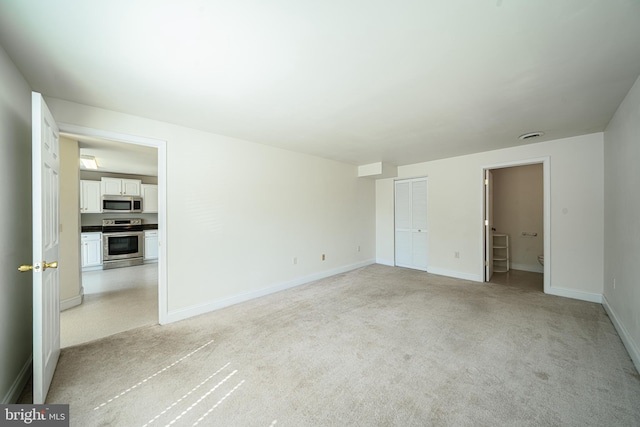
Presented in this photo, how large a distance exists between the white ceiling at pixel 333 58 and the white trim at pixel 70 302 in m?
2.63

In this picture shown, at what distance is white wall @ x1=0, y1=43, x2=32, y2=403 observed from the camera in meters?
1.55

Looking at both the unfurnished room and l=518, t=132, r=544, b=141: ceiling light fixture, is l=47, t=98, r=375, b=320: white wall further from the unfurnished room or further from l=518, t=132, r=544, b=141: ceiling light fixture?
l=518, t=132, r=544, b=141: ceiling light fixture

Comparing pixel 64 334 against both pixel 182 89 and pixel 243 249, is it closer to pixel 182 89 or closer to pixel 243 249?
pixel 243 249

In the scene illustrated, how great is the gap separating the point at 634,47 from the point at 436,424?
8.71ft

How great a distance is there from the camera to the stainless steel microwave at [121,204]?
5.57 meters

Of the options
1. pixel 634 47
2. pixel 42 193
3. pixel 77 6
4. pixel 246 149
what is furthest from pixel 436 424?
pixel 246 149

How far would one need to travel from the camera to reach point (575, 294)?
3.48 metres

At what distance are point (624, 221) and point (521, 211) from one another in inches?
130

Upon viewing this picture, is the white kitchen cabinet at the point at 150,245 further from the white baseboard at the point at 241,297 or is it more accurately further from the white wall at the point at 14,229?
the white wall at the point at 14,229

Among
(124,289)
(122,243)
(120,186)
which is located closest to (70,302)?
(124,289)

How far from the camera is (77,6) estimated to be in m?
1.24

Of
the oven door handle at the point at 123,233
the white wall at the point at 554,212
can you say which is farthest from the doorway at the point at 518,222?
the oven door handle at the point at 123,233

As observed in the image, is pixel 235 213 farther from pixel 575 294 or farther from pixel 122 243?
pixel 575 294

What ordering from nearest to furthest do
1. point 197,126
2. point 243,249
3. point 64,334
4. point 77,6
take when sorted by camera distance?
point 77,6, point 64,334, point 197,126, point 243,249
